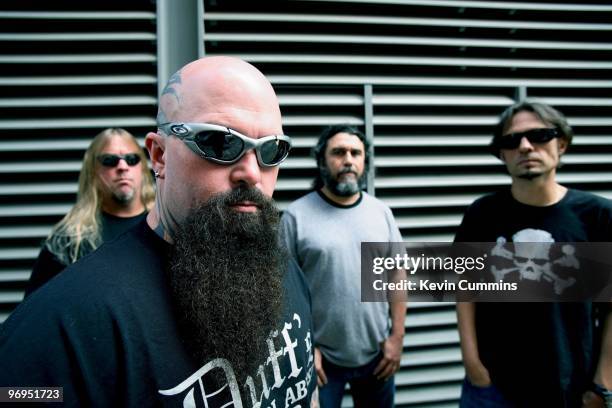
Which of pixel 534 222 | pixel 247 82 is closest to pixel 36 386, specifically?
pixel 247 82

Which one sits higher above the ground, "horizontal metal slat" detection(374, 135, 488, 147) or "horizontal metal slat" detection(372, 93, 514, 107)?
"horizontal metal slat" detection(372, 93, 514, 107)

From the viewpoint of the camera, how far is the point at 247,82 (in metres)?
1.11

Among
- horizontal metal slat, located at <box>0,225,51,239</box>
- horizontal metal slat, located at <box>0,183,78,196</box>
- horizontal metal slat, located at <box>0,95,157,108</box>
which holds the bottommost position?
horizontal metal slat, located at <box>0,225,51,239</box>

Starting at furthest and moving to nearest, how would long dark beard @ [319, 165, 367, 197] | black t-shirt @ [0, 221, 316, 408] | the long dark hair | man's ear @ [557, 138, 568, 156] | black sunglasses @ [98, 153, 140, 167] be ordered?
the long dark hair
long dark beard @ [319, 165, 367, 197]
black sunglasses @ [98, 153, 140, 167]
man's ear @ [557, 138, 568, 156]
black t-shirt @ [0, 221, 316, 408]

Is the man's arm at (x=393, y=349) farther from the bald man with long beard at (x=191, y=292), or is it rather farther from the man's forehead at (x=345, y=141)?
the bald man with long beard at (x=191, y=292)

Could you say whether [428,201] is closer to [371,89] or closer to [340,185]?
[340,185]

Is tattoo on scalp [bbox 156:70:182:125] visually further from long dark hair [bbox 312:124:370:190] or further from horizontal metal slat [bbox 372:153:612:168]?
→ horizontal metal slat [bbox 372:153:612:168]

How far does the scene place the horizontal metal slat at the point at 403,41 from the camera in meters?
2.92

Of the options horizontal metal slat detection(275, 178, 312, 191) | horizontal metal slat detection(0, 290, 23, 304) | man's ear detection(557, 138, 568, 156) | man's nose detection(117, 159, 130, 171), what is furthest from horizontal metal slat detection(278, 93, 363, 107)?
horizontal metal slat detection(0, 290, 23, 304)

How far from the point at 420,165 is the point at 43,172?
2.97 meters

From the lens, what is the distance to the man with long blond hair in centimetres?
233

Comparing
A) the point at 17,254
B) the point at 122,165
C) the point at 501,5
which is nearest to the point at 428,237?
the point at 501,5

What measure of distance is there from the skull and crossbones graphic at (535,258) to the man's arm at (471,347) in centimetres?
27

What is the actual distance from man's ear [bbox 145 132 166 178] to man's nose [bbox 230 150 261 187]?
24cm
